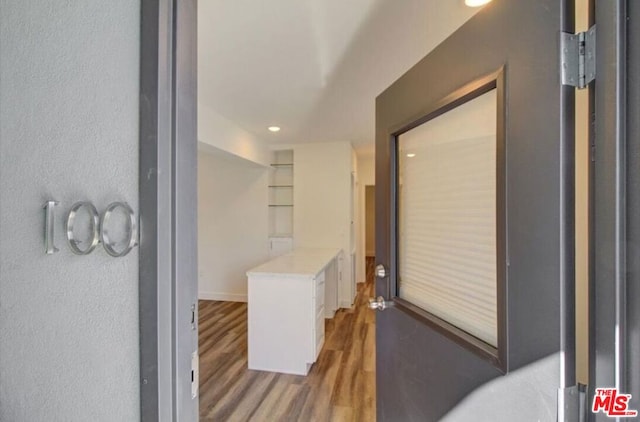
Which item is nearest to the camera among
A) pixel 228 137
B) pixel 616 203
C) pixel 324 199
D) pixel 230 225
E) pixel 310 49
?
pixel 616 203

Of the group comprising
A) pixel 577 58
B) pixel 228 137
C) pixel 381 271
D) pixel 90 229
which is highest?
pixel 228 137

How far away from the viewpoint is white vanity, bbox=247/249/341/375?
2568 millimetres

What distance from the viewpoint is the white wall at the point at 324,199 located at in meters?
4.28

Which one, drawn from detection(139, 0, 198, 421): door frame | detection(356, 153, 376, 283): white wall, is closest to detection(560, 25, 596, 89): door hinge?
detection(139, 0, 198, 421): door frame

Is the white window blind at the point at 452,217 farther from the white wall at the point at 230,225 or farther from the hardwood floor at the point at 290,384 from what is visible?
the white wall at the point at 230,225

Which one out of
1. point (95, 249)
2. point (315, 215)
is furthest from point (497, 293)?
point (315, 215)

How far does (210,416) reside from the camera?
204 centimetres

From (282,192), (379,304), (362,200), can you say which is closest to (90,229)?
(379,304)

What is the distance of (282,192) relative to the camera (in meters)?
4.79

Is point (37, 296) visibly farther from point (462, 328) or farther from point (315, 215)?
point (315, 215)

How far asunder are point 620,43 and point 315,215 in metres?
3.94

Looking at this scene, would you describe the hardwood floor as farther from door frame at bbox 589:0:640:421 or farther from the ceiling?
the ceiling

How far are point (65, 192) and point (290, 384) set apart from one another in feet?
7.75

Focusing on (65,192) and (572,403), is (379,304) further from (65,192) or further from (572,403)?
(65,192)
